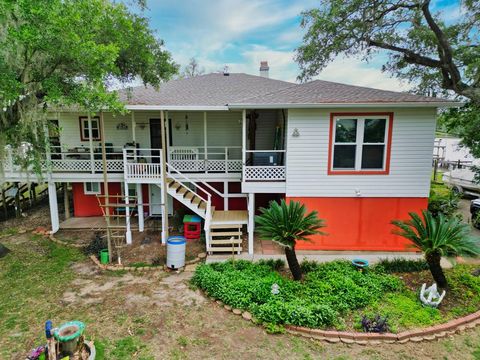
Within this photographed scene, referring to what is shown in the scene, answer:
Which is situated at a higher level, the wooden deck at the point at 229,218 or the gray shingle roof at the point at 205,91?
the gray shingle roof at the point at 205,91

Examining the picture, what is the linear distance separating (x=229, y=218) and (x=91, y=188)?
22.7ft

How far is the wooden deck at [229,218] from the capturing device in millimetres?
9391

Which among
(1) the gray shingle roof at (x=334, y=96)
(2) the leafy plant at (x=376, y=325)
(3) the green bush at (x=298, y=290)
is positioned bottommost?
(2) the leafy plant at (x=376, y=325)

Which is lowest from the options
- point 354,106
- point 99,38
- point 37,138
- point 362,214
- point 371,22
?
point 362,214

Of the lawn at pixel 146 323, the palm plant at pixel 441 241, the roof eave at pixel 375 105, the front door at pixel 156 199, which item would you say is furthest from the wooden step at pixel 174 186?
the palm plant at pixel 441 241

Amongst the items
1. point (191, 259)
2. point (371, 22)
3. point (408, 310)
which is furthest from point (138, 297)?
point (371, 22)

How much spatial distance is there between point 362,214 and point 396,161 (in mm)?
1965

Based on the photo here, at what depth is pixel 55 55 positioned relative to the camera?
6625 mm

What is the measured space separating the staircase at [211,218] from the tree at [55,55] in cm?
341

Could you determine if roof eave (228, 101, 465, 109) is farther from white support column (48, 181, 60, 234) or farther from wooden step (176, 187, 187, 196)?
white support column (48, 181, 60, 234)

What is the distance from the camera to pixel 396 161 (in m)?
8.88

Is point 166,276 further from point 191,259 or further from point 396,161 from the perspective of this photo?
point 396,161

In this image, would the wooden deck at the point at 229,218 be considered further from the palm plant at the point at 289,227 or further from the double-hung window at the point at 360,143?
the double-hung window at the point at 360,143

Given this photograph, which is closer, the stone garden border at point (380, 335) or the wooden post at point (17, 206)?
the stone garden border at point (380, 335)
